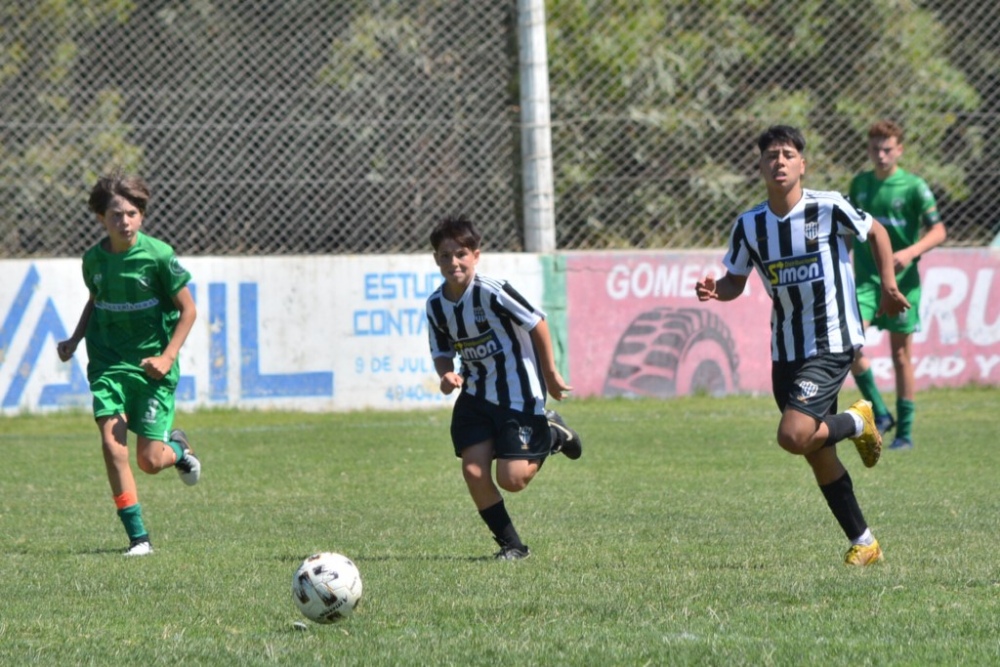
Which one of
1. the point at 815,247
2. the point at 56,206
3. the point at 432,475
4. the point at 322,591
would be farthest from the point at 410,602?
the point at 56,206

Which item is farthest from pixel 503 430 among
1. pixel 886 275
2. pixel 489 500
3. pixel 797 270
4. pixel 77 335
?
pixel 77 335

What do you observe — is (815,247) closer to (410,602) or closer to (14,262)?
(410,602)

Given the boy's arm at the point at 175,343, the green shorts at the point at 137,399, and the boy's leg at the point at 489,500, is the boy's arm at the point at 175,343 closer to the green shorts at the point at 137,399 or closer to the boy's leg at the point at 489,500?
the green shorts at the point at 137,399

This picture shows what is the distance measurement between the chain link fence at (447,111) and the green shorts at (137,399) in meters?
6.37

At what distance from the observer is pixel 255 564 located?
601cm

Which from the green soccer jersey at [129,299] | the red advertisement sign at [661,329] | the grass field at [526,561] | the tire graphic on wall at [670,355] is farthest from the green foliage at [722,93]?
the green soccer jersey at [129,299]

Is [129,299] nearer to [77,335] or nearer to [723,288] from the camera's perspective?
[77,335]

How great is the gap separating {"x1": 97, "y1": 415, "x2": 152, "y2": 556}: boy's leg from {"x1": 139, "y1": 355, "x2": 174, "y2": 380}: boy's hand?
320mm

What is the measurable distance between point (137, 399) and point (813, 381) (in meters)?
3.03

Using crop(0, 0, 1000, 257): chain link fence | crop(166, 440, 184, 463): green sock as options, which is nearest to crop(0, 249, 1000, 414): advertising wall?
crop(0, 0, 1000, 257): chain link fence

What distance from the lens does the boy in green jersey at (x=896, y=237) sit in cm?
1001

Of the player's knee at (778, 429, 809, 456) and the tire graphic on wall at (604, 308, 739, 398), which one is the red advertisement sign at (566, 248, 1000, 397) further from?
the player's knee at (778, 429, 809, 456)

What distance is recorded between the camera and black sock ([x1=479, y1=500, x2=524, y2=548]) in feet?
20.4

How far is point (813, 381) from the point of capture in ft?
19.6
